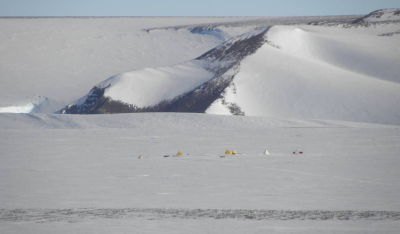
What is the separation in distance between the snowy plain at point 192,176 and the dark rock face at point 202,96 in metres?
6.49

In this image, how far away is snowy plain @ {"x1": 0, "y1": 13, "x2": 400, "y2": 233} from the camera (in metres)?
6.68

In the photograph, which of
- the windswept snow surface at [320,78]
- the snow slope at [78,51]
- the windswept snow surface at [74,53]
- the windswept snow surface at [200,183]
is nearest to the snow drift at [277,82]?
the windswept snow surface at [320,78]

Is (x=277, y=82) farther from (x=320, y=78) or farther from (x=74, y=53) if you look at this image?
(x=74, y=53)

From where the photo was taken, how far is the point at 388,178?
385 inches

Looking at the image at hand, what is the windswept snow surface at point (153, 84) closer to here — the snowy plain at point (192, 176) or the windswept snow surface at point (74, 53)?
the snowy plain at point (192, 176)

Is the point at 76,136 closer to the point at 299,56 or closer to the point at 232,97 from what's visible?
the point at 232,97

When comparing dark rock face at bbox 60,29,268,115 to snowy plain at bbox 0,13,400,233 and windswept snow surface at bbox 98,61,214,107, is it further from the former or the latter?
snowy plain at bbox 0,13,400,233

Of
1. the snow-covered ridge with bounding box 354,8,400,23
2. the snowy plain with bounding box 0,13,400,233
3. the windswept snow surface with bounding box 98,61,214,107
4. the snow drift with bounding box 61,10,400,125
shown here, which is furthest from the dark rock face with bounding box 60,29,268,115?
the snow-covered ridge with bounding box 354,8,400,23

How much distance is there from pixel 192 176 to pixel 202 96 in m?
21.6

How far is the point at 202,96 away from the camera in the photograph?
3181 centimetres

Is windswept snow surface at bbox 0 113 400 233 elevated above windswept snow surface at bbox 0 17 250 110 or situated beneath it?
situated beneath

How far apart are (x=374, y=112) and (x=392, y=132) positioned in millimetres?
9255

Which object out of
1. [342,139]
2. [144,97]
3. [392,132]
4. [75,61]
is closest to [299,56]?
[144,97]

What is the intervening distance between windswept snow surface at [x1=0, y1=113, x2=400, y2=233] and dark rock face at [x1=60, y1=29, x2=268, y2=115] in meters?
11.7
